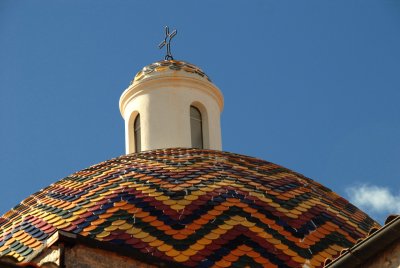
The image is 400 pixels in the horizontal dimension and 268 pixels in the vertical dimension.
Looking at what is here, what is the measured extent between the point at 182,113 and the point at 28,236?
3.54 m

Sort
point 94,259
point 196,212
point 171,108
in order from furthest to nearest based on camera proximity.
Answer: point 171,108
point 196,212
point 94,259

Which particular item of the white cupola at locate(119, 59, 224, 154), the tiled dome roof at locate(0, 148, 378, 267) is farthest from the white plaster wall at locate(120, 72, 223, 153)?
the tiled dome roof at locate(0, 148, 378, 267)

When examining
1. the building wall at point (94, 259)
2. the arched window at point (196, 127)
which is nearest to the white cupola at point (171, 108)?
the arched window at point (196, 127)

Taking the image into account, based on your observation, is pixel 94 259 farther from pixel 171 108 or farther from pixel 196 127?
pixel 196 127

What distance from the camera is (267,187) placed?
39.0 feet

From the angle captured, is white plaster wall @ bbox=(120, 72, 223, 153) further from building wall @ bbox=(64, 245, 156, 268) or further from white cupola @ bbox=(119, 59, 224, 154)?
building wall @ bbox=(64, 245, 156, 268)

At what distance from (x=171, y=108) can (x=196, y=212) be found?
3694 millimetres

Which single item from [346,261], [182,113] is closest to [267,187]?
[182,113]

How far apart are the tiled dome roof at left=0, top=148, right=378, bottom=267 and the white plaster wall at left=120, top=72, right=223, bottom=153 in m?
1.20

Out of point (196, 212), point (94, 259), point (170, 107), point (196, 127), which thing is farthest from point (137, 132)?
point (94, 259)

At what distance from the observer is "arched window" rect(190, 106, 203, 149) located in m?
14.5

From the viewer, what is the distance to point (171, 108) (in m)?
14.5

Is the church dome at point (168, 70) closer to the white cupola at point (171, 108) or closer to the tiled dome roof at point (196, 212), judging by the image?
the white cupola at point (171, 108)

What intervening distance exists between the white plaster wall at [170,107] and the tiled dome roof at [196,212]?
1200mm
